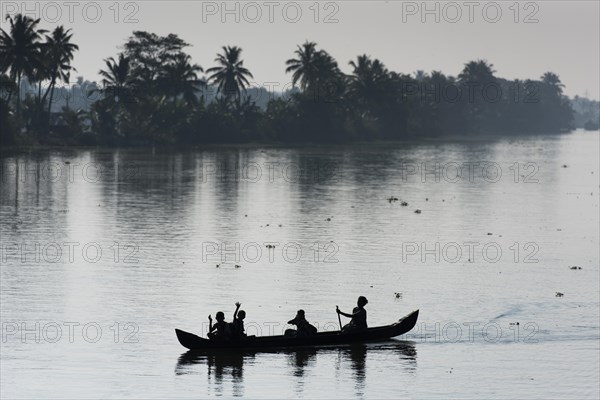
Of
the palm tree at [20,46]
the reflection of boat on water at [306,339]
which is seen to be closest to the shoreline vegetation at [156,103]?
the palm tree at [20,46]

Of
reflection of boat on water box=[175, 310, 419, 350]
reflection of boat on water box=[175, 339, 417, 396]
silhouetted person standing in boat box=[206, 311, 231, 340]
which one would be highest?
silhouetted person standing in boat box=[206, 311, 231, 340]

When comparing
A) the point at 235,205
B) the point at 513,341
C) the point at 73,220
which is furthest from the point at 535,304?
the point at 235,205

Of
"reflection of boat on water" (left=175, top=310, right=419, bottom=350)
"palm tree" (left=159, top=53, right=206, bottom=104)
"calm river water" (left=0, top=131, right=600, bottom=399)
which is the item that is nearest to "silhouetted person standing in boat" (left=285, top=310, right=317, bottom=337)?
"reflection of boat on water" (left=175, top=310, right=419, bottom=350)

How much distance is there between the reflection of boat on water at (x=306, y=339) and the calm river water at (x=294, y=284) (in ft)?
1.26

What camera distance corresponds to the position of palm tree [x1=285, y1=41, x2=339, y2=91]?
609ft

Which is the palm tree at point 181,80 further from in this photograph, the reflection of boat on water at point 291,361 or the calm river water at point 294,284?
the reflection of boat on water at point 291,361

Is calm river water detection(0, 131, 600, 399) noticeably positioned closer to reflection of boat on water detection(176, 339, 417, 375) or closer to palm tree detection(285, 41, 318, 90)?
reflection of boat on water detection(176, 339, 417, 375)

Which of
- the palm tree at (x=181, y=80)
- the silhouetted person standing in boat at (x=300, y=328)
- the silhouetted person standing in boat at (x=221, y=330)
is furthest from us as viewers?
the palm tree at (x=181, y=80)

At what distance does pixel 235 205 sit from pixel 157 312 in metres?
38.4

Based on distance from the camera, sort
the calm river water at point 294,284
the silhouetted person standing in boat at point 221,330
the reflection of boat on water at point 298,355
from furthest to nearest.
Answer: the silhouetted person standing in boat at point 221,330 < the reflection of boat on water at point 298,355 < the calm river water at point 294,284

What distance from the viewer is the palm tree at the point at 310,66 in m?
186

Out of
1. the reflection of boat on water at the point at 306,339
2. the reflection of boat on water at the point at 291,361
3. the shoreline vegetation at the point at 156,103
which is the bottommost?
the reflection of boat on water at the point at 291,361

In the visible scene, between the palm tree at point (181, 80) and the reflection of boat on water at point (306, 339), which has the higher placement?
the palm tree at point (181, 80)

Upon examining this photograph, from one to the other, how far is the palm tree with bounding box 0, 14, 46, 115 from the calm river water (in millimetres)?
36461
